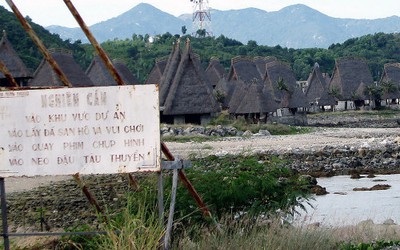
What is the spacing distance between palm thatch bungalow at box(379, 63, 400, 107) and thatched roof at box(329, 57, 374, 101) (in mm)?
1393

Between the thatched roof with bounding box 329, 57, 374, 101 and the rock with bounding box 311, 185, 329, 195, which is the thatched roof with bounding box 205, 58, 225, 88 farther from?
the rock with bounding box 311, 185, 329, 195

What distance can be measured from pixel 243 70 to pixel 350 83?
11.5 m

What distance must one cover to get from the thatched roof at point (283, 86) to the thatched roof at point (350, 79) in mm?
5257

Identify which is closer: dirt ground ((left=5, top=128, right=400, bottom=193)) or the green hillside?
dirt ground ((left=5, top=128, right=400, bottom=193))

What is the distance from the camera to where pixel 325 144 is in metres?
31.7

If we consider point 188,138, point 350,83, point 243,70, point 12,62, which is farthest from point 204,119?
point 350,83

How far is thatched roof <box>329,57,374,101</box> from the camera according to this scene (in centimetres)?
6531

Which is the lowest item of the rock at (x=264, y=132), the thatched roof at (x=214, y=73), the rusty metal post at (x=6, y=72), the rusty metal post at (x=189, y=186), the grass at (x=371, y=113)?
the grass at (x=371, y=113)

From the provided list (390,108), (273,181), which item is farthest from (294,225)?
(390,108)

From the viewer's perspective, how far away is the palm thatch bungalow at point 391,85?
64438mm

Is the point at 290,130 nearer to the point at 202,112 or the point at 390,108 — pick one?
the point at 202,112

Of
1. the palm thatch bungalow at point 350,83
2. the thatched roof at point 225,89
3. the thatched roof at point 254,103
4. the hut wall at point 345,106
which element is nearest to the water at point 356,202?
the thatched roof at point 254,103

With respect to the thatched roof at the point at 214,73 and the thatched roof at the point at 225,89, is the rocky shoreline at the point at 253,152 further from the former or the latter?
the thatched roof at the point at 214,73

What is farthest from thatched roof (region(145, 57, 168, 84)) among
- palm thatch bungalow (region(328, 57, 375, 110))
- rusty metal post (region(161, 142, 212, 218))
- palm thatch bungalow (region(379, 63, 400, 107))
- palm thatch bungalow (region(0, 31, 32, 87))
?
rusty metal post (region(161, 142, 212, 218))
